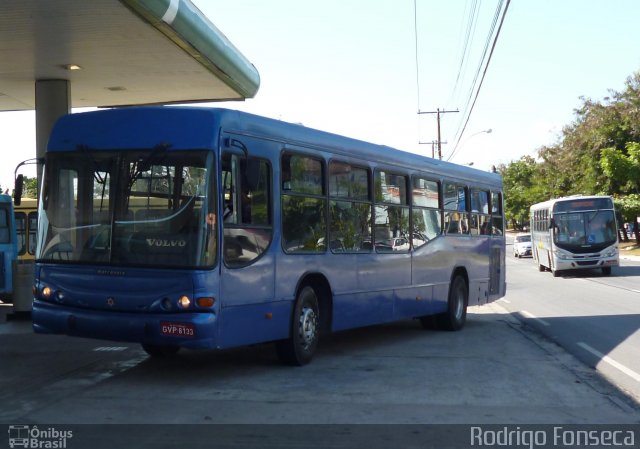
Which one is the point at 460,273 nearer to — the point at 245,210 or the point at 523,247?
the point at 245,210

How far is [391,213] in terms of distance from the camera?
1227 cm

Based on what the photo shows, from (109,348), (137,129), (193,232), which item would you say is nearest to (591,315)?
(109,348)

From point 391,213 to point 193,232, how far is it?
4.71 meters

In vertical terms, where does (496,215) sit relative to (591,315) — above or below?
above

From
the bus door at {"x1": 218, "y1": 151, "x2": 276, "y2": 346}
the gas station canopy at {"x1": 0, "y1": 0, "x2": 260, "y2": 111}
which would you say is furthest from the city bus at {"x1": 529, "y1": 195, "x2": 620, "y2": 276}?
the bus door at {"x1": 218, "y1": 151, "x2": 276, "y2": 346}

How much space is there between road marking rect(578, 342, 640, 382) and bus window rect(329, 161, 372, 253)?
146 inches

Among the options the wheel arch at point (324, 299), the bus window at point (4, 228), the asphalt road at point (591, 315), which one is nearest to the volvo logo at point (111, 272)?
the wheel arch at point (324, 299)

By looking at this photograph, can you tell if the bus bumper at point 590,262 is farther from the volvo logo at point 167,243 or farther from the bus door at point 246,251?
the volvo logo at point 167,243

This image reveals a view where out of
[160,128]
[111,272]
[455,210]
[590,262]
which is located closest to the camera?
[111,272]

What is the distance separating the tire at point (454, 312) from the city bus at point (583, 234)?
17491 mm

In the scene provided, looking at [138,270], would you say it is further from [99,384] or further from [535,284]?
[535,284]

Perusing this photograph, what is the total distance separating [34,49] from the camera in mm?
13930

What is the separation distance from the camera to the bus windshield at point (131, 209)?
827 centimetres

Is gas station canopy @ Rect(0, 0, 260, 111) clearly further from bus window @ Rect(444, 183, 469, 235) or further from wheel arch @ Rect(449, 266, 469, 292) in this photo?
wheel arch @ Rect(449, 266, 469, 292)
